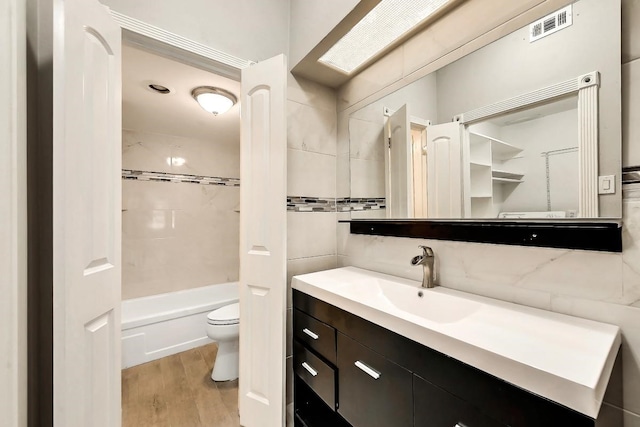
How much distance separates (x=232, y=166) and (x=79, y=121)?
2.58 meters

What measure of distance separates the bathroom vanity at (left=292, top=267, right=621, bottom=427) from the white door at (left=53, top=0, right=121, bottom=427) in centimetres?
80

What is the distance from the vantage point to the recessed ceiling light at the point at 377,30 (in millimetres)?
1084

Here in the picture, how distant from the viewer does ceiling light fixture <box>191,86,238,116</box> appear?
6.29ft

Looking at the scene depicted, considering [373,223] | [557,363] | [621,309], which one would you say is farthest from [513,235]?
[373,223]

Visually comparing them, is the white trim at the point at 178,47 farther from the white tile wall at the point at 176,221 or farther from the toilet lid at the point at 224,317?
the white tile wall at the point at 176,221

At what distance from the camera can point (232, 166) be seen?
3.35m

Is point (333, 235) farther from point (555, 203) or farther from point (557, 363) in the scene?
point (557, 363)

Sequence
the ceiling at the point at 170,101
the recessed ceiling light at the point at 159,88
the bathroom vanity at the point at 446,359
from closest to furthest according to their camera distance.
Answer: the bathroom vanity at the point at 446,359 → the ceiling at the point at 170,101 → the recessed ceiling light at the point at 159,88

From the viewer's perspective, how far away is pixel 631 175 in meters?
0.68

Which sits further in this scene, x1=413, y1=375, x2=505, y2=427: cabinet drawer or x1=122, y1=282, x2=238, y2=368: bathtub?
x1=122, y1=282, x2=238, y2=368: bathtub

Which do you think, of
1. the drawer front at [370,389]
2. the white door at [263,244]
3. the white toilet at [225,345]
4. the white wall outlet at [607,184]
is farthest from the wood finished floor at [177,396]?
the white wall outlet at [607,184]

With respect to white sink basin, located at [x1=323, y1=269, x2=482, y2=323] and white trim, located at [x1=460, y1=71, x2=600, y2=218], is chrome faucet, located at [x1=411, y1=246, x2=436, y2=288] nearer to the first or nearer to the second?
white sink basin, located at [x1=323, y1=269, x2=482, y2=323]

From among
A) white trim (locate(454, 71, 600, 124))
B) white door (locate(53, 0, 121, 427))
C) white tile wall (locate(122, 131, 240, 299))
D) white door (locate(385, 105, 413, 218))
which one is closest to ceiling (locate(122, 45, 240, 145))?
white tile wall (locate(122, 131, 240, 299))

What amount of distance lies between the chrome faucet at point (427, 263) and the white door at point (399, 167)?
0.75 ft
